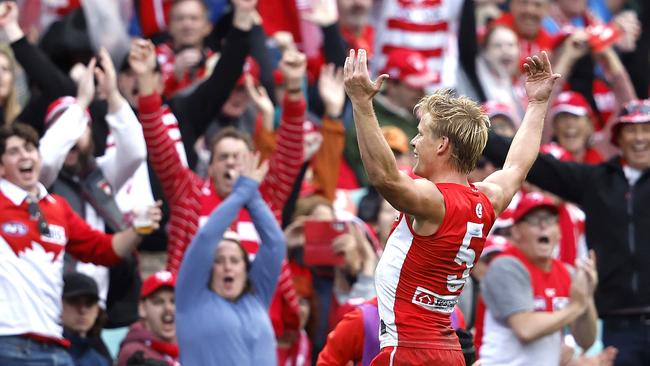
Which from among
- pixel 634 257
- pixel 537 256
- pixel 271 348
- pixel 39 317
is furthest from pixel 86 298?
pixel 634 257

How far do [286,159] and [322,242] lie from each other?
59cm

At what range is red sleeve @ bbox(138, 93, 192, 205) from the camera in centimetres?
947

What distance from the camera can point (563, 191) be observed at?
9727 millimetres

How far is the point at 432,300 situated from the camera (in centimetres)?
629

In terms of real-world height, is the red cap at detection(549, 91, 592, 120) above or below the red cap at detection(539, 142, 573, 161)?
above

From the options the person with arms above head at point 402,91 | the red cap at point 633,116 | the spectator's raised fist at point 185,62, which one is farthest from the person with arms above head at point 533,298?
the spectator's raised fist at point 185,62

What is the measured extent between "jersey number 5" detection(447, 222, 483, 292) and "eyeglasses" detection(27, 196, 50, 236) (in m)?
2.99

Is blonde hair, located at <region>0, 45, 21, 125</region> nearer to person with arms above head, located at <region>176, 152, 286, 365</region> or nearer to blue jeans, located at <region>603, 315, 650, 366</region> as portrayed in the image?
person with arms above head, located at <region>176, 152, 286, 365</region>

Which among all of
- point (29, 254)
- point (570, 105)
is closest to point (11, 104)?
point (29, 254)

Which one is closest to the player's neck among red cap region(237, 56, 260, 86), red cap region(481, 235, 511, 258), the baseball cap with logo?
red cap region(481, 235, 511, 258)

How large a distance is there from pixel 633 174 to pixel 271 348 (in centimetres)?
264

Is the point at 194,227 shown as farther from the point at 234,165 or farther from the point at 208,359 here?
the point at 208,359

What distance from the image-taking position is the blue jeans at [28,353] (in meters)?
8.30

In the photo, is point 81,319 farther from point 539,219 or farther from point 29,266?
point 539,219
